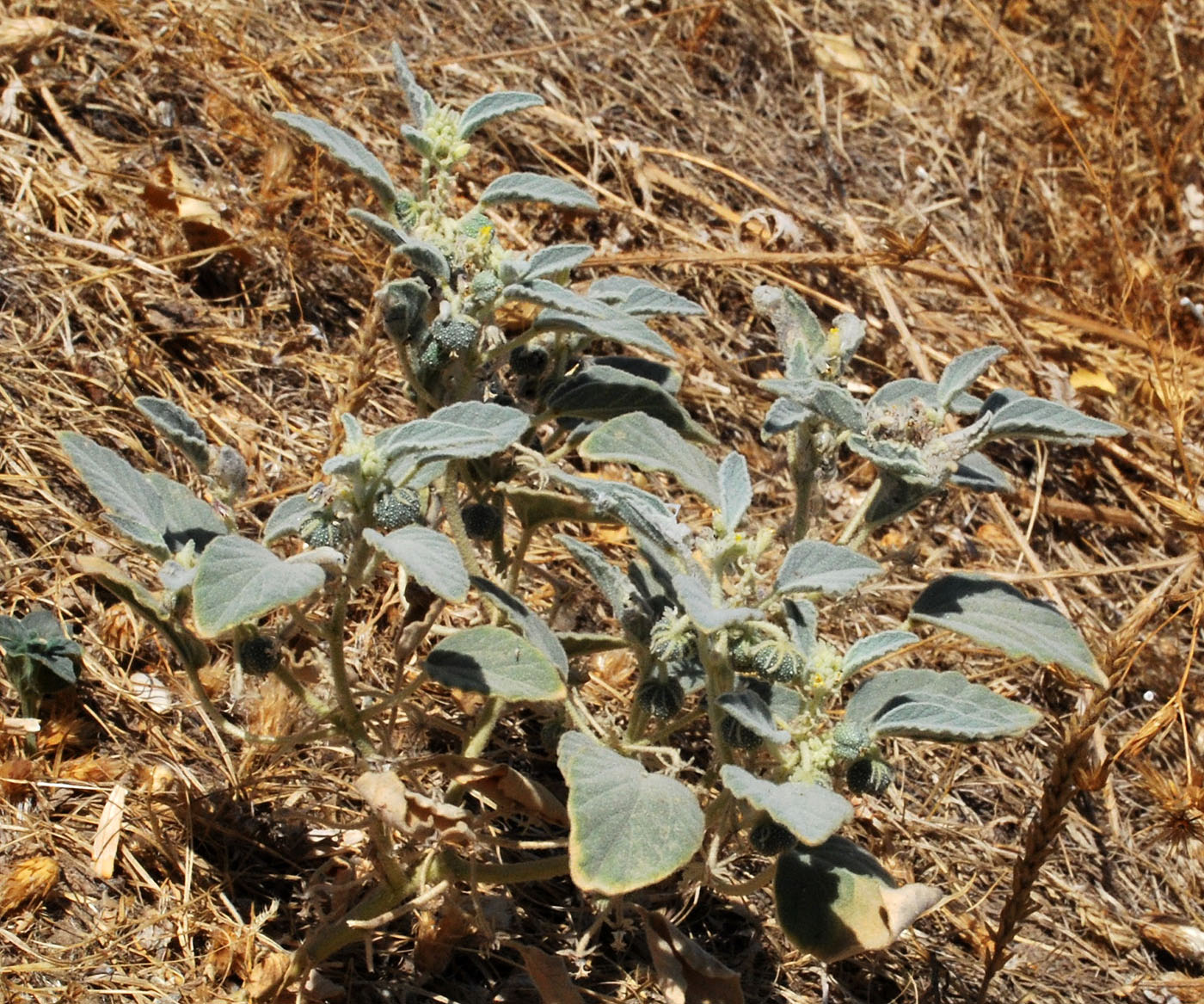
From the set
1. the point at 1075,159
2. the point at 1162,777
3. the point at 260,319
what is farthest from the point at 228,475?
the point at 1075,159

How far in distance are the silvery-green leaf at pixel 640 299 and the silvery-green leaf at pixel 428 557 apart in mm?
672

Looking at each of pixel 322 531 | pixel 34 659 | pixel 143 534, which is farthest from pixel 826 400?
pixel 34 659

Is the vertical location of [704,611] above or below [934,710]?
above

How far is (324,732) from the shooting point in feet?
5.35

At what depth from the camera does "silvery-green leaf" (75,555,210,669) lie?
1.49m

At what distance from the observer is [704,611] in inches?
51.8

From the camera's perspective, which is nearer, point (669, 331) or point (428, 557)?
point (428, 557)

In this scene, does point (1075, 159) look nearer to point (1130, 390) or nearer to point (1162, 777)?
point (1130, 390)

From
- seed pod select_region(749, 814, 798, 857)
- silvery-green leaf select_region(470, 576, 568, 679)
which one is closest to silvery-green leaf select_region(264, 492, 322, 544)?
silvery-green leaf select_region(470, 576, 568, 679)

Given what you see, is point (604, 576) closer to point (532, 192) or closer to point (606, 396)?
point (606, 396)

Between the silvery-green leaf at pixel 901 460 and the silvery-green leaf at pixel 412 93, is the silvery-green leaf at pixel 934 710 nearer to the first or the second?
the silvery-green leaf at pixel 901 460

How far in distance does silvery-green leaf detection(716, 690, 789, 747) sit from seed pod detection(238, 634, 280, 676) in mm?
578

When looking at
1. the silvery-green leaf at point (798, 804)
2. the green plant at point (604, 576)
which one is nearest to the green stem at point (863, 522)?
the green plant at point (604, 576)

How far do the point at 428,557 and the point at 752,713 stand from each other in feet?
1.41
